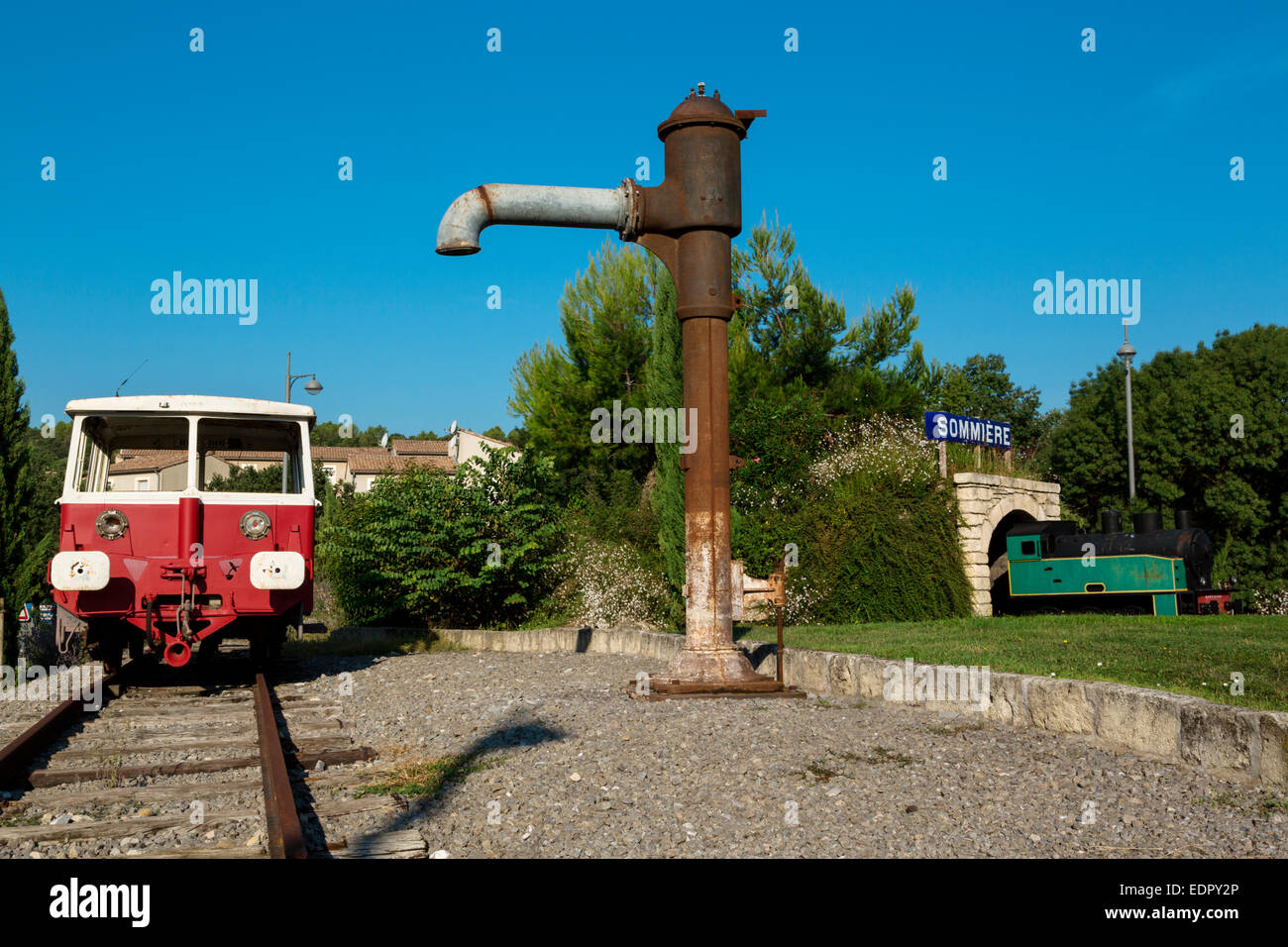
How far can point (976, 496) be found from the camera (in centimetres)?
1856

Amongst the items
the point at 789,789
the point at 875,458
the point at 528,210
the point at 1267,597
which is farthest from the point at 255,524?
the point at 1267,597

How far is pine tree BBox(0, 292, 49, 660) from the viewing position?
37.9 feet

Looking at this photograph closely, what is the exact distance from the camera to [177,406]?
9.41 m

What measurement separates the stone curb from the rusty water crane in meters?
0.94

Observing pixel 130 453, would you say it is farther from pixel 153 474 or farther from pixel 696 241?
pixel 696 241

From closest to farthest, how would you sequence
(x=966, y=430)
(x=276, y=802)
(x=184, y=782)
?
(x=276, y=802) < (x=184, y=782) < (x=966, y=430)

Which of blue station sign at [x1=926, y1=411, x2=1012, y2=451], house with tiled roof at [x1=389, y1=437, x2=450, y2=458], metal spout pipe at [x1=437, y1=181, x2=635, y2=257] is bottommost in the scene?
blue station sign at [x1=926, y1=411, x2=1012, y2=451]

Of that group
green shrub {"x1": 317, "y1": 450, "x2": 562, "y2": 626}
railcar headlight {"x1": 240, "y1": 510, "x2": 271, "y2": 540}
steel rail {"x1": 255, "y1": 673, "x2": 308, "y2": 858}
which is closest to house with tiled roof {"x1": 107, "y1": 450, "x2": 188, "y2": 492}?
railcar headlight {"x1": 240, "y1": 510, "x2": 271, "y2": 540}

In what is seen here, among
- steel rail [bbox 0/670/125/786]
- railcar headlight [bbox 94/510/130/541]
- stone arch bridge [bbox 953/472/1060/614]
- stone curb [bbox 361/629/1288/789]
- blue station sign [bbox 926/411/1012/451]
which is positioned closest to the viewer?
stone curb [bbox 361/629/1288/789]

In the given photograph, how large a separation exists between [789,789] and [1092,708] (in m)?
2.34

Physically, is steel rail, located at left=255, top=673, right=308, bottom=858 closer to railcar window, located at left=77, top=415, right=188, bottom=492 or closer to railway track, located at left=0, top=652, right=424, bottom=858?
railway track, located at left=0, top=652, right=424, bottom=858

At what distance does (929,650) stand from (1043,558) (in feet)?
43.7
